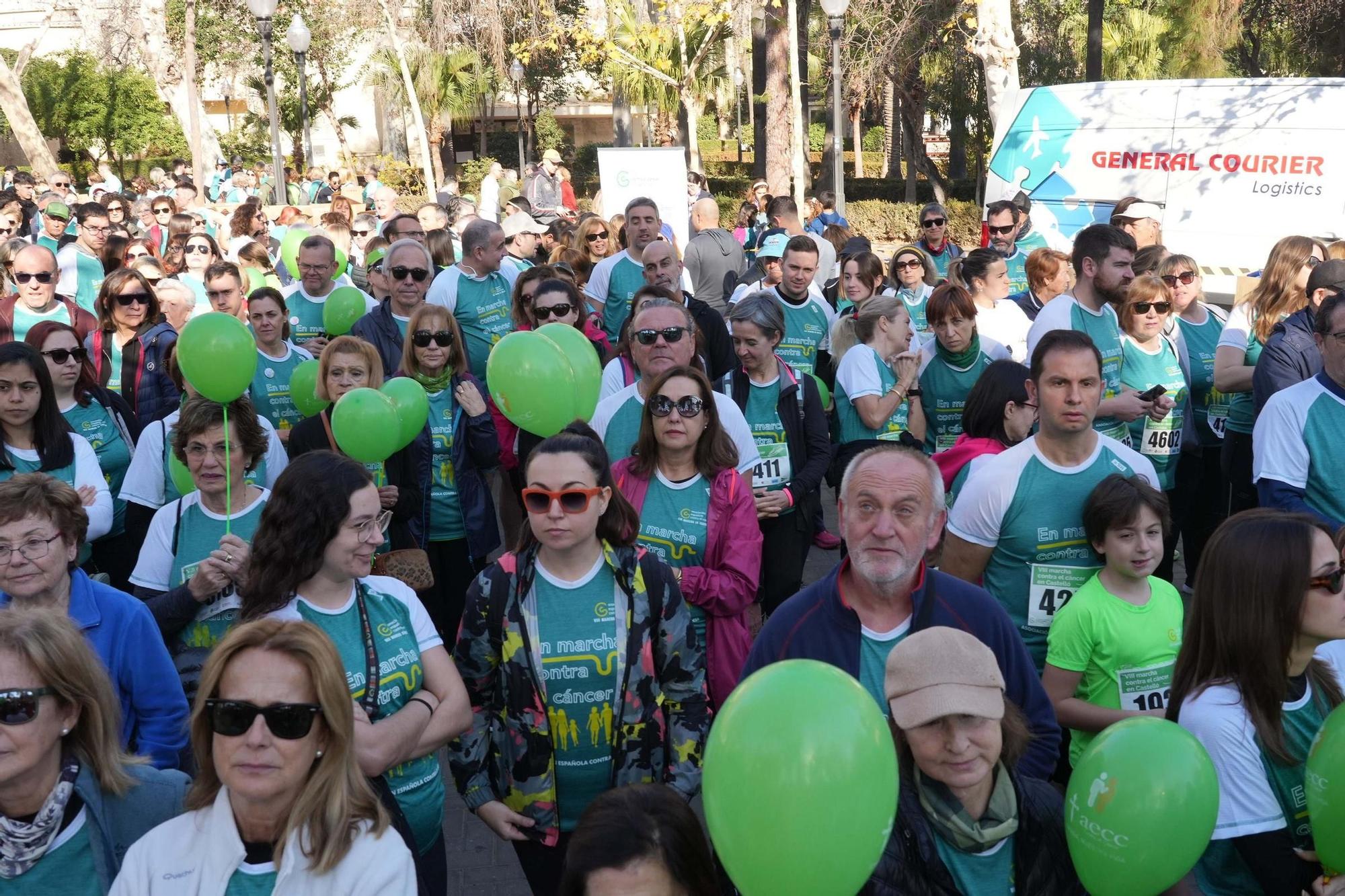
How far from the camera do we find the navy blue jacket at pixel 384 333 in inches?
270

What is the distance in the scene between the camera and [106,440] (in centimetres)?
552

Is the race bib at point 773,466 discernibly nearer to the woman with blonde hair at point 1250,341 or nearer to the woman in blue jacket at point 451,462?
the woman in blue jacket at point 451,462

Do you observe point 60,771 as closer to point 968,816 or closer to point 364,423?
point 968,816

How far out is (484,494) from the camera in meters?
5.79

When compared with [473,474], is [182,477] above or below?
above

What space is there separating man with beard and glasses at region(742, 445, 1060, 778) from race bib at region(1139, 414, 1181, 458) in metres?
3.28

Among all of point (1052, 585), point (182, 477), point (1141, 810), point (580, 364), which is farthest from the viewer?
point (580, 364)

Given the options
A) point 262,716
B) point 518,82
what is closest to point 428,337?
point 262,716

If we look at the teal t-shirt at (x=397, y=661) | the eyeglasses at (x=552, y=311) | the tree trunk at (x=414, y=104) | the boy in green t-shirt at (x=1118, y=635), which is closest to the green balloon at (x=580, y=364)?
the eyeglasses at (x=552, y=311)

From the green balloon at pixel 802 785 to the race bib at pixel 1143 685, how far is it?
1.67 metres

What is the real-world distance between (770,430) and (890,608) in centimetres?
262

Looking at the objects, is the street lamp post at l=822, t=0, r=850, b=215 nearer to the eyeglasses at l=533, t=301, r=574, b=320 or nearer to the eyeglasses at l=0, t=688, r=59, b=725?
the eyeglasses at l=533, t=301, r=574, b=320

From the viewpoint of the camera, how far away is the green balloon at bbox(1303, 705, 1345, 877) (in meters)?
2.53

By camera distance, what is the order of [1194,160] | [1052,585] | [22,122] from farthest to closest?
[22,122] → [1194,160] → [1052,585]
